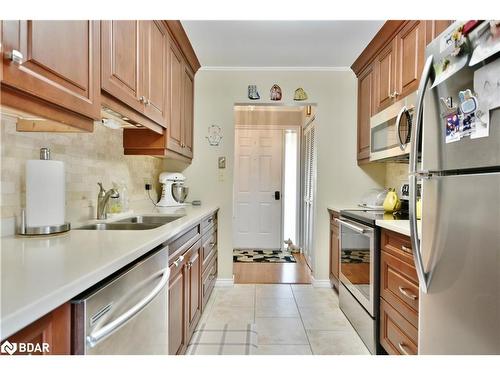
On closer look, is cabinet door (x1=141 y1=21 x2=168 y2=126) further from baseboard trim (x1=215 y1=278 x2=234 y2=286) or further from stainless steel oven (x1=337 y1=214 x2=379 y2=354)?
baseboard trim (x1=215 y1=278 x2=234 y2=286)

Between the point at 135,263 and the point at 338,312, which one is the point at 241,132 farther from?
the point at 135,263

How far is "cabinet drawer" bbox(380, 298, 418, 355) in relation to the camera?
149cm

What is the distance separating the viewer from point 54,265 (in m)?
0.77

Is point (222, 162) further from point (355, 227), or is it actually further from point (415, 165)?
point (415, 165)

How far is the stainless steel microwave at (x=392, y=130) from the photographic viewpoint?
1.95m

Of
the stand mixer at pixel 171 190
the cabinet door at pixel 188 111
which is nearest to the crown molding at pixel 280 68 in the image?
the cabinet door at pixel 188 111

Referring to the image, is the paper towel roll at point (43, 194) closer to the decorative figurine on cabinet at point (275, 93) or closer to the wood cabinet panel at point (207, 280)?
the wood cabinet panel at point (207, 280)

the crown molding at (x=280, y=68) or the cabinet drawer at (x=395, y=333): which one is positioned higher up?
the crown molding at (x=280, y=68)

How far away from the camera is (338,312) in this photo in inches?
101

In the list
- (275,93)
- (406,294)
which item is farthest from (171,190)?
(406,294)

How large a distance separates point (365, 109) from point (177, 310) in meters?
2.67

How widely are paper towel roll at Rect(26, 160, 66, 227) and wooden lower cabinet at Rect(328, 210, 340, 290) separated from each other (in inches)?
97.3

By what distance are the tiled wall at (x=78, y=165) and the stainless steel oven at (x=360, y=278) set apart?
1888mm
